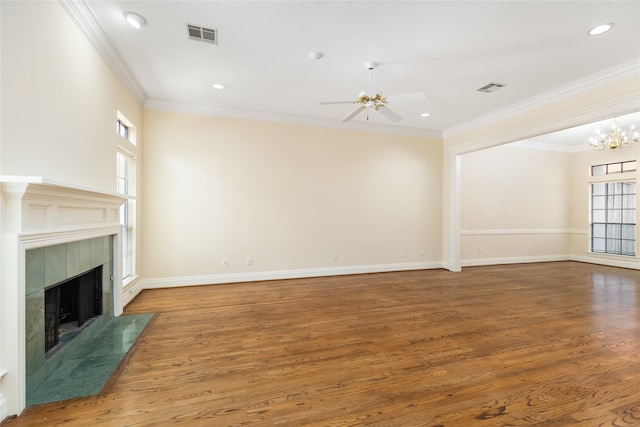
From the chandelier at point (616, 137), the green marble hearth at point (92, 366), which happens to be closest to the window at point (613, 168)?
the chandelier at point (616, 137)

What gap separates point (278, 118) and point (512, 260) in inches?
263

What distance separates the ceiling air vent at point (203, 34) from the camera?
287 cm

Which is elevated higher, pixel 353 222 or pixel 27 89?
pixel 27 89

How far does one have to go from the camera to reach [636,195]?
670 cm

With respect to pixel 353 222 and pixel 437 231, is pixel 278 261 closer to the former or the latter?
pixel 353 222

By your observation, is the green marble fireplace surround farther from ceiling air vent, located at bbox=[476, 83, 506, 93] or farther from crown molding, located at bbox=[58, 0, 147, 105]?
ceiling air vent, located at bbox=[476, 83, 506, 93]

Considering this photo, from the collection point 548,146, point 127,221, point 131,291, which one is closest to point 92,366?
point 131,291

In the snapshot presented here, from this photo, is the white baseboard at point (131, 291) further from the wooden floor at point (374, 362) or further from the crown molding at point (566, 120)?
the crown molding at point (566, 120)

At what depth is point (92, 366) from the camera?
7.68 ft

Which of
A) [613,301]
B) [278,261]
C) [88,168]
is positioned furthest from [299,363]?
[613,301]

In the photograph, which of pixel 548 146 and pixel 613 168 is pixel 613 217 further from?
pixel 548 146

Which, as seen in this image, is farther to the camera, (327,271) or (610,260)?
(610,260)

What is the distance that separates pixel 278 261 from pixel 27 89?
4.05 meters

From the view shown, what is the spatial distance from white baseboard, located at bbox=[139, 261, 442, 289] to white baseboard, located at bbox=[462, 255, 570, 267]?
3.05 ft
